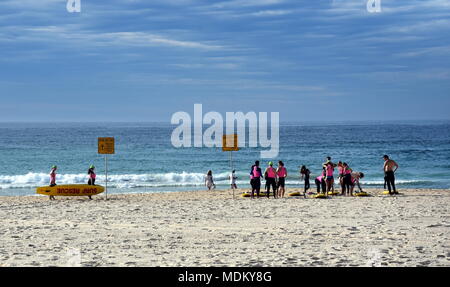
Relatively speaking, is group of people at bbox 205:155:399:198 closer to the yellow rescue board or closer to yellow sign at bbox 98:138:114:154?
yellow sign at bbox 98:138:114:154

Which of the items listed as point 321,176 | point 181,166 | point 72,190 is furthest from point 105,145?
point 181,166

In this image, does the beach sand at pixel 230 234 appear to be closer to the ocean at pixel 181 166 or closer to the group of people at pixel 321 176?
the group of people at pixel 321 176

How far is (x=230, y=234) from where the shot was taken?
12.6 metres

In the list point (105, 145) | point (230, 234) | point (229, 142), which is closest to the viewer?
point (230, 234)

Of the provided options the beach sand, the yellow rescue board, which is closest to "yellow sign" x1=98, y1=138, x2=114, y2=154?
the beach sand

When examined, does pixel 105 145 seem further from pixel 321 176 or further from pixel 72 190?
pixel 321 176

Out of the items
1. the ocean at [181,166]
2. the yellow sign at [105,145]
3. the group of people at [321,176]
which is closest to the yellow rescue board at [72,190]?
the yellow sign at [105,145]

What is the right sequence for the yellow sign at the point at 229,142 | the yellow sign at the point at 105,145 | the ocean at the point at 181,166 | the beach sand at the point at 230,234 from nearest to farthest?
the beach sand at the point at 230,234, the yellow sign at the point at 229,142, the yellow sign at the point at 105,145, the ocean at the point at 181,166

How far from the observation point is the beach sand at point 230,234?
389 inches

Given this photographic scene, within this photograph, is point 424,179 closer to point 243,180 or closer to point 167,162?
point 243,180

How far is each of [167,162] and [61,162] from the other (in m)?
10.6

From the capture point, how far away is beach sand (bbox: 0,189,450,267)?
988cm

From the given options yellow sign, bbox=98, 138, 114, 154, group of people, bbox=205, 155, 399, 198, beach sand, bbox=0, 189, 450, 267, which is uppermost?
yellow sign, bbox=98, 138, 114, 154
